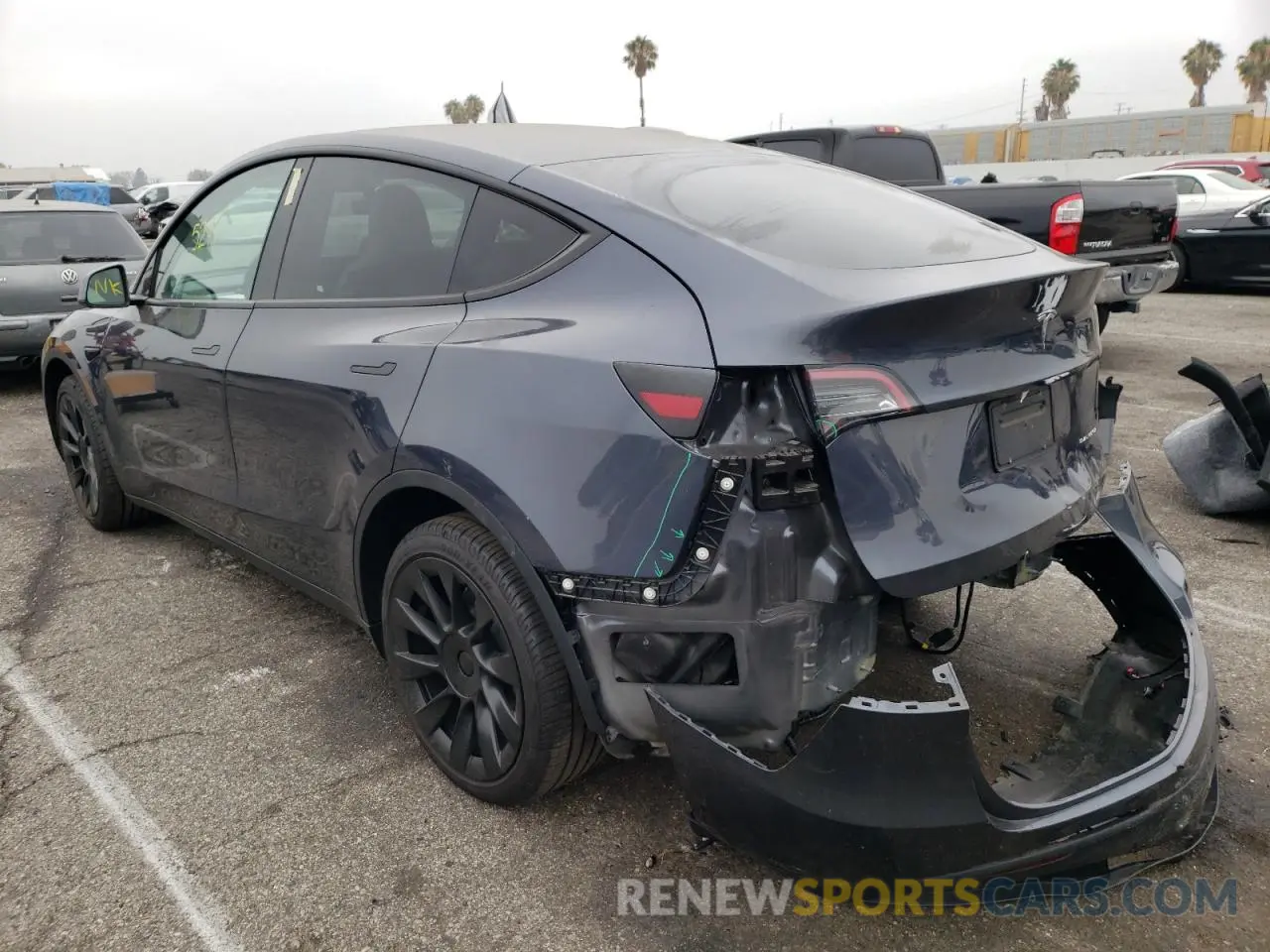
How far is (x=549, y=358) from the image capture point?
2.08m

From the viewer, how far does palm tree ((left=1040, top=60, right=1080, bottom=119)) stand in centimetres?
6397

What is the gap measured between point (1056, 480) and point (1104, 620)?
1.49 metres

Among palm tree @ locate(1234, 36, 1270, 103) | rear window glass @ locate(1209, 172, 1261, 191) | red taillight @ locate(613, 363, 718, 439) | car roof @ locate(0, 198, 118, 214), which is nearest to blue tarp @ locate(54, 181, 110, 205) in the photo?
car roof @ locate(0, 198, 118, 214)

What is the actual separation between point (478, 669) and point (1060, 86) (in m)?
74.2

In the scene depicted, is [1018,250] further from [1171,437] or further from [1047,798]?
[1171,437]

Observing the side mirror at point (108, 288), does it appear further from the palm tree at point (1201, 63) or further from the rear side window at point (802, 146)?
the palm tree at point (1201, 63)

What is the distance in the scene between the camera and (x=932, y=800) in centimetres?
175

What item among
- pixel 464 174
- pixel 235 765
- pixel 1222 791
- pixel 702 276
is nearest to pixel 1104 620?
pixel 1222 791

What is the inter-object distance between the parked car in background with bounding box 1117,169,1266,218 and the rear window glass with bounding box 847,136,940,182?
5915mm

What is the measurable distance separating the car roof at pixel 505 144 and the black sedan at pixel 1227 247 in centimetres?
1096

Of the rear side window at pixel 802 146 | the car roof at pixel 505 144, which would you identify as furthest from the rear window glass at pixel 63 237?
the car roof at pixel 505 144

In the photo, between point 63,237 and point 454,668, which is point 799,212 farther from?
point 63,237

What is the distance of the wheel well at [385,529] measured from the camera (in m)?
2.47

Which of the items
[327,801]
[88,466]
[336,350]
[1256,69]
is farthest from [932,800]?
[1256,69]
